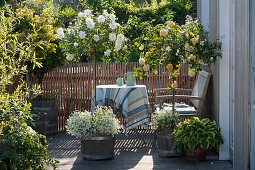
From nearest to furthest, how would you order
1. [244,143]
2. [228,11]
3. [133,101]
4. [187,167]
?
[244,143] → [187,167] → [228,11] → [133,101]

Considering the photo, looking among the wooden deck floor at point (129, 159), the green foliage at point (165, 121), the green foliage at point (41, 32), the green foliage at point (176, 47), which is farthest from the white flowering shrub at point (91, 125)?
the green foliage at point (41, 32)

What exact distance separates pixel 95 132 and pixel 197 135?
1.31 meters

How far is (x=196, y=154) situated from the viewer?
5.12m

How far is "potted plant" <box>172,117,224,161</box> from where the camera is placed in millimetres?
5012

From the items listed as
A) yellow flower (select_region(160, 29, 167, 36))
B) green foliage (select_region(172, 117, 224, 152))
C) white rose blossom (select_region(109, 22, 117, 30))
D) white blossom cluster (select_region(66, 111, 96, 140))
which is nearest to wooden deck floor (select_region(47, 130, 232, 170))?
green foliage (select_region(172, 117, 224, 152))

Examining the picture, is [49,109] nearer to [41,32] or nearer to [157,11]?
[41,32]

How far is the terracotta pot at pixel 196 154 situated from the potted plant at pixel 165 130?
0.27m

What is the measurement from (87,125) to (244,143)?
80.4 inches

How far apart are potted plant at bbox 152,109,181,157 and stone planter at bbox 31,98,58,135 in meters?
2.44

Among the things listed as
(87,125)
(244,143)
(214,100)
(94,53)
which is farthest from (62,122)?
(244,143)

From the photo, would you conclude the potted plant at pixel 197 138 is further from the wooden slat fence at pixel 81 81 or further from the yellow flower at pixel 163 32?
the wooden slat fence at pixel 81 81

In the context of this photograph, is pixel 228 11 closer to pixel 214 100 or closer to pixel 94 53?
pixel 214 100

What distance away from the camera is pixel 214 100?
18.9 feet

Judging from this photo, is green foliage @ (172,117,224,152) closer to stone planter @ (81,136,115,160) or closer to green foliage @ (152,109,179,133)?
green foliage @ (152,109,179,133)
